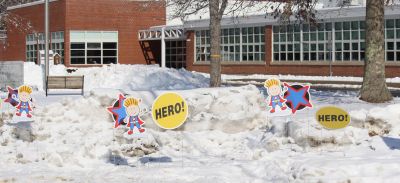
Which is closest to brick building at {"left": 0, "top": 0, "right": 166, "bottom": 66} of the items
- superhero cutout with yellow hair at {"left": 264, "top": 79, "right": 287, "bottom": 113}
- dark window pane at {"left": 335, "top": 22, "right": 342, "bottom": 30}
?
dark window pane at {"left": 335, "top": 22, "right": 342, "bottom": 30}

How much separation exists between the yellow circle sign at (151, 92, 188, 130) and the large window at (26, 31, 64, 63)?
46.4 m

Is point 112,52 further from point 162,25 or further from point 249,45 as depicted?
point 249,45

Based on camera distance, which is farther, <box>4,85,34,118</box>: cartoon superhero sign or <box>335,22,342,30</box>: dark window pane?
<box>335,22,342,30</box>: dark window pane

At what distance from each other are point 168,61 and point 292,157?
4759 centimetres

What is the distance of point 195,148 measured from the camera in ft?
44.0

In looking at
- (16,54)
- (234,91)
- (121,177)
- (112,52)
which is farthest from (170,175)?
(16,54)

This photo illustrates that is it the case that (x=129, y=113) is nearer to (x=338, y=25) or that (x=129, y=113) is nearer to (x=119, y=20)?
(x=338, y=25)

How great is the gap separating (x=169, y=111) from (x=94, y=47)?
151 ft

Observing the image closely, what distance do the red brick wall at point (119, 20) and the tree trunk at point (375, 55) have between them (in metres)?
35.8

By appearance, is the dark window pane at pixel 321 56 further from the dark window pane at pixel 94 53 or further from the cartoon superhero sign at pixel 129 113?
the cartoon superhero sign at pixel 129 113

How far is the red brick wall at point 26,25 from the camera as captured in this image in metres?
56.0

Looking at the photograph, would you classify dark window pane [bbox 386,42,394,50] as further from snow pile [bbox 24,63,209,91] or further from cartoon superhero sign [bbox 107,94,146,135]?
cartoon superhero sign [bbox 107,94,146,135]

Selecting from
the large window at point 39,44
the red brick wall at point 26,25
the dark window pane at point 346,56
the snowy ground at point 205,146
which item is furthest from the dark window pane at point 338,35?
the snowy ground at point 205,146

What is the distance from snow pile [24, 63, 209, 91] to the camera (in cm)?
3158
